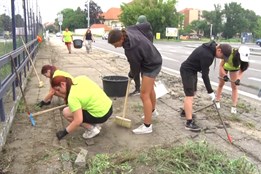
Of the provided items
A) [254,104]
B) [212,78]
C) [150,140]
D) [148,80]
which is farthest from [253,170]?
[212,78]

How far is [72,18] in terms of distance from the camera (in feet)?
381

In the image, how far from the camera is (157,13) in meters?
59.2

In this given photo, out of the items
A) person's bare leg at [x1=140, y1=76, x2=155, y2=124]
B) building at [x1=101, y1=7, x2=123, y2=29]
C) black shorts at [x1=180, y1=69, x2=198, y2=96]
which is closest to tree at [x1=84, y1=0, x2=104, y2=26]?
building at [x1=101, y1=7, x2=123, y2=29]

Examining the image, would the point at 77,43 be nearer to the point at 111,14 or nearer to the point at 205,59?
the point at 205,59

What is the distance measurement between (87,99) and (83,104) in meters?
0.09

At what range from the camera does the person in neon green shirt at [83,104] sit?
4090 mm

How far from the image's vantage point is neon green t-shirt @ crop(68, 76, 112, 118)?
409 cm

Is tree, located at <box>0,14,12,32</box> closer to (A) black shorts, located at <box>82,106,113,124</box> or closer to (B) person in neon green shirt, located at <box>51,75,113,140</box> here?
(B) person in neon green shirt, located at <box>51,75,113,140</box>

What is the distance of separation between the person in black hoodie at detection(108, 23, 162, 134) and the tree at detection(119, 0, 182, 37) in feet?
183

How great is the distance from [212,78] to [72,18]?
362 feet

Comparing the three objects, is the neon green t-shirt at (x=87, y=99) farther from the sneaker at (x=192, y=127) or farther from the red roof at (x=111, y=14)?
the red roof at (x=111, y=14)

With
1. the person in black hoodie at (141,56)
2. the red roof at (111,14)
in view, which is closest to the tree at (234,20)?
the red roof at (111,14)

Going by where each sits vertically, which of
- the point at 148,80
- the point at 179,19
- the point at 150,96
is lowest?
the point at 150,96

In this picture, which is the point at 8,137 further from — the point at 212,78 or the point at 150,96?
the point at 212,78
